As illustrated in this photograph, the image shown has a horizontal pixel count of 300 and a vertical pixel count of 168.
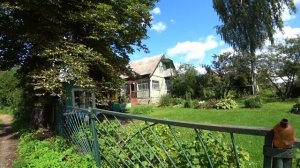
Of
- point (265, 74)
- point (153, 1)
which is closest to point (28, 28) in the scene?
point (153, 1)

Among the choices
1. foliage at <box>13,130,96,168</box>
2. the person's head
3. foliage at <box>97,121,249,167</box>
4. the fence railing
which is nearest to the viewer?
the person's head

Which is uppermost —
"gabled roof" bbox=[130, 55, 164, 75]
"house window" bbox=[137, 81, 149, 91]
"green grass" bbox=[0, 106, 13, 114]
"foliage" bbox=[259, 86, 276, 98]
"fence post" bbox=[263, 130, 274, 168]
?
"gabled roof" bbox=[130, 55, 164, 75]

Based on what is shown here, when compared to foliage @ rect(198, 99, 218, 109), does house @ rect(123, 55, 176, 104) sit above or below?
above

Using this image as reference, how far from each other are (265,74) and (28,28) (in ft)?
80.7

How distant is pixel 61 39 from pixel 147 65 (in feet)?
105

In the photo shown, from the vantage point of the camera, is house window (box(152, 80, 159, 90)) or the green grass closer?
the green grass

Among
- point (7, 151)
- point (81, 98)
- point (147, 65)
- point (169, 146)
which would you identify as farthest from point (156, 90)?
point (169, 146)

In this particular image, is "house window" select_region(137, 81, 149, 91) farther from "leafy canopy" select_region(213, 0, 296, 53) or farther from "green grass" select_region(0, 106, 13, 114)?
"green grass" select_region(0, 106, 13, 114)

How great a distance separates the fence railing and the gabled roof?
36618 millimetres

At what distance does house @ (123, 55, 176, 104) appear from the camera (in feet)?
145

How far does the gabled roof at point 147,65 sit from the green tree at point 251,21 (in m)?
10.9

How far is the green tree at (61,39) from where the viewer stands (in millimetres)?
13469

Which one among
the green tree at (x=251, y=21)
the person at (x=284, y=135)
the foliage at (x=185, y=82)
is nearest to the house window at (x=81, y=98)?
the person at (x=284, y=135)

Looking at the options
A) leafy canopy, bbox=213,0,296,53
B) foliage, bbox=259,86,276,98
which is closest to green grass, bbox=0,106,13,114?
leafy canopy, bbox=213,0,296,53
